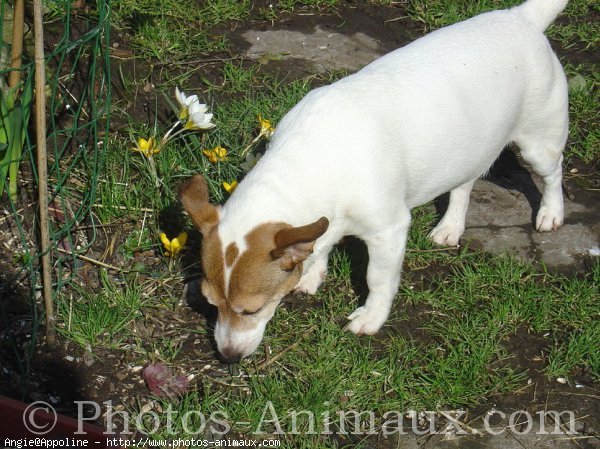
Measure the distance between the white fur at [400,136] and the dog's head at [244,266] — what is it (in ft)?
0.20

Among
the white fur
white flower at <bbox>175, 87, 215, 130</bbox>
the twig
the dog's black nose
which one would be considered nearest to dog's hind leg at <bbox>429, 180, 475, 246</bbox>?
the white fur

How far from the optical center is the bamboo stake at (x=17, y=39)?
385 cm

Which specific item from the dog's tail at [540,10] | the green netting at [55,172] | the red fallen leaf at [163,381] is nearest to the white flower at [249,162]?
the green netting at [55,172]

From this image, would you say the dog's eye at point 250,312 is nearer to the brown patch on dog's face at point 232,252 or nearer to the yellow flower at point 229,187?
the brown patch on dog's face at point 232,252

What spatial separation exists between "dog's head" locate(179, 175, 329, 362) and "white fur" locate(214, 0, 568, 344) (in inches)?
2.4

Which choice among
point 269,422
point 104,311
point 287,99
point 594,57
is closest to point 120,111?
point 287,99

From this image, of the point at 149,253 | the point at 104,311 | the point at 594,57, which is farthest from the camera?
the point at 594,57

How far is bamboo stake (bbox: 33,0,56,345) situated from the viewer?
318 centimetres

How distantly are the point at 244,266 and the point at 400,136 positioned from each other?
1.01 m

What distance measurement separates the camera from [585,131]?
541 centimetres

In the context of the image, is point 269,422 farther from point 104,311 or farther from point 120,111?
point 120,111

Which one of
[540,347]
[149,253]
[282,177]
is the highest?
[282,177]

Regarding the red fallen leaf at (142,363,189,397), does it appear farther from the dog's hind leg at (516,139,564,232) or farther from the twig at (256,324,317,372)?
the dog's hind leg at (516,139,564,232)

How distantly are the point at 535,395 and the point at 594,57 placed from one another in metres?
2.98
